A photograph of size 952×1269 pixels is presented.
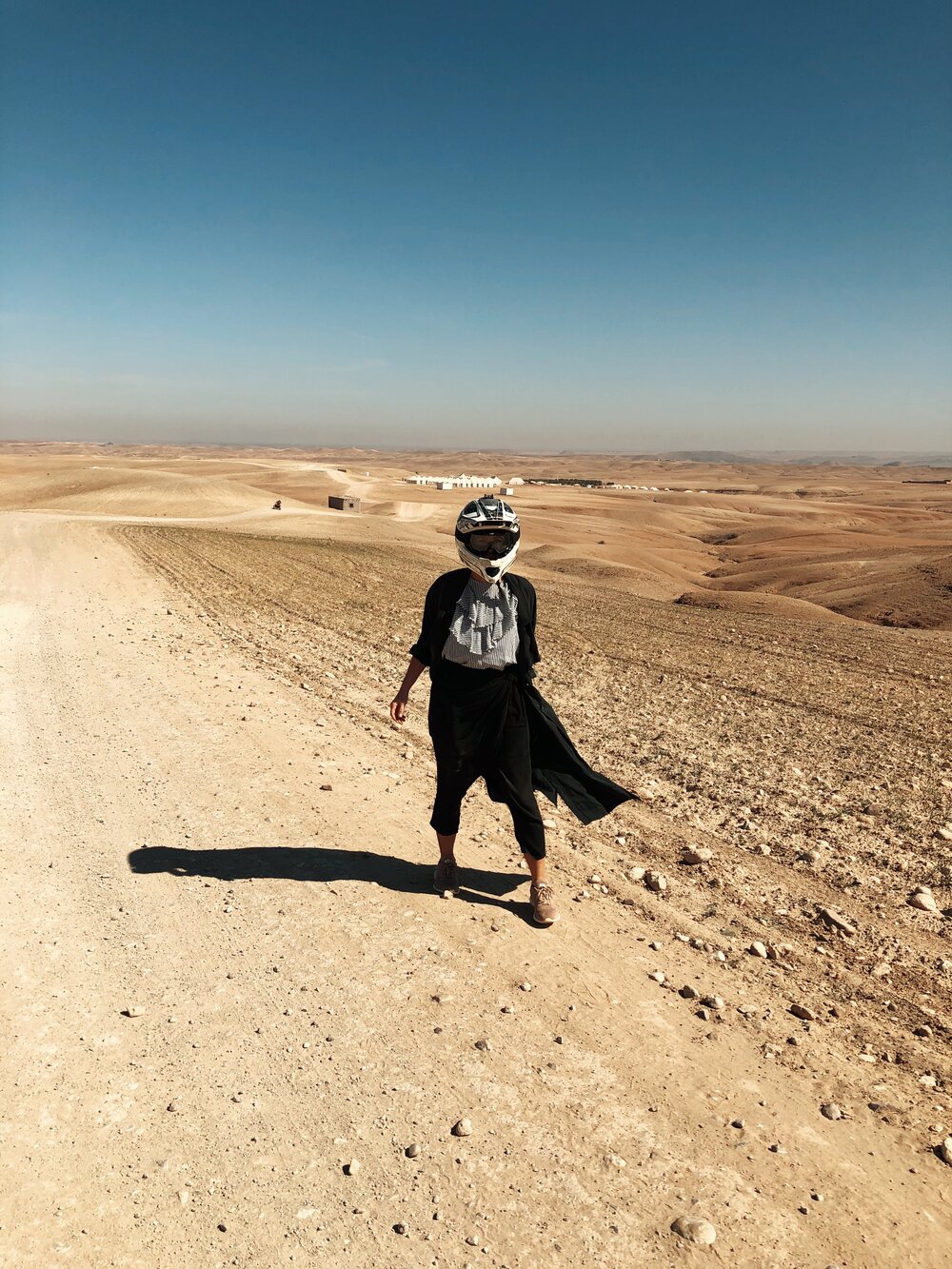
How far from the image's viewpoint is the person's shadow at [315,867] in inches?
188

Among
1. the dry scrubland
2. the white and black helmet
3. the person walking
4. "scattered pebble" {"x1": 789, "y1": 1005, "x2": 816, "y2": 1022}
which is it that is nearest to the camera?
the dry scrubland

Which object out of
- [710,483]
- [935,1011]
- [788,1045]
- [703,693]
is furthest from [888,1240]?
[710,483]

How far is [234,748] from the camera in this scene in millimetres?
6992

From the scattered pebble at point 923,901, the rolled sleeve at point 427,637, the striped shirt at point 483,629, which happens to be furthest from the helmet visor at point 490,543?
the scattered pebble at point 923,901

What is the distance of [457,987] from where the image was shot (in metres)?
3.81

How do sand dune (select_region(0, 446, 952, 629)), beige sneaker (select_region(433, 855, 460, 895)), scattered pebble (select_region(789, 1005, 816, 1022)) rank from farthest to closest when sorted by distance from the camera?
sand dune (select_region(0, 446, 952, 629)) → beige sneaker (select_region(433, 855, 460, 895)) → scattered pebble (select_region(789, 1005, 816, 1022))

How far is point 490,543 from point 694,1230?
2944 millimetres

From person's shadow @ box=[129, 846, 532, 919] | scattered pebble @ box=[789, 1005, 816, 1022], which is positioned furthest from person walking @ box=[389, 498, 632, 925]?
scattered pebble @ box=[789, 1005, 816, 1022]

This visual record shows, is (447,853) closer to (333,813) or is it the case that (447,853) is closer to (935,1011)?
(333,813)

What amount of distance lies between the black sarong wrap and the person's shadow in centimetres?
74

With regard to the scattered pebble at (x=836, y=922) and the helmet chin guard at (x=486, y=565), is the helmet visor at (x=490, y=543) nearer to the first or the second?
the helmet chin guard at (x=486, y=565)

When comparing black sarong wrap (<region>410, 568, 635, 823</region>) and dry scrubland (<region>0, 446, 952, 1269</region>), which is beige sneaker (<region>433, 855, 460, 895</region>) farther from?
black sarong wrap (<region>410, 568, 635, 823</region>)

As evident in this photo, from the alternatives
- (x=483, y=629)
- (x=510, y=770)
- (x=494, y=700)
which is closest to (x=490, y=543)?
(x=483, y=629)

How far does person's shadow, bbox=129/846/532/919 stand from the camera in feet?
15.7
